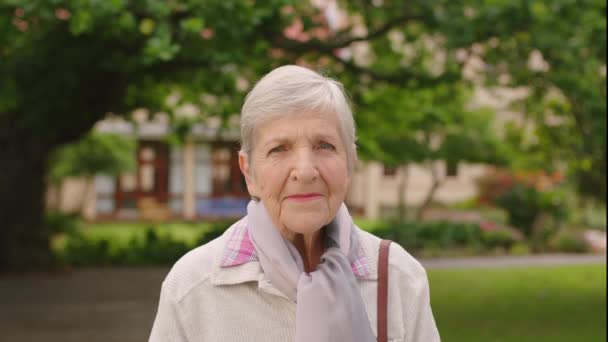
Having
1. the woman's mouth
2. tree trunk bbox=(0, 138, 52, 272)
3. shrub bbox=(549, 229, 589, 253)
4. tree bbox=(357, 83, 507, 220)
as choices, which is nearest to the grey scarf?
the woman's mouth

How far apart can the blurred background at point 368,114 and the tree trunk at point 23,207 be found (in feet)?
0.10

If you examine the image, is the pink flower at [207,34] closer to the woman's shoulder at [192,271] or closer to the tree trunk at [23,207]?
the woman's shoulder at [192,271]

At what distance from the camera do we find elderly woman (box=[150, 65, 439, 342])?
2.24 m

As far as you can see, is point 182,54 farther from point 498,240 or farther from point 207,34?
point 498,240

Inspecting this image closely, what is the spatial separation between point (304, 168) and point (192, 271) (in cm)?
44

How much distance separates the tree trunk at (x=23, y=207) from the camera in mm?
16625

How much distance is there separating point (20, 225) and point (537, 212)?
12.5 m

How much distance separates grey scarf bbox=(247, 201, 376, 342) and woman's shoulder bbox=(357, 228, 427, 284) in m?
0.07

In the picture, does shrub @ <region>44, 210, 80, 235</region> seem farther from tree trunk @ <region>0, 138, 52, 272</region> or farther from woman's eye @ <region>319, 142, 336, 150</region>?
woman's eye @ <region>319, 142, 336, 150</region>

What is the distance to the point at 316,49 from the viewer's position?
12.6 metres

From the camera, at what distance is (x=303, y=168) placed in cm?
225

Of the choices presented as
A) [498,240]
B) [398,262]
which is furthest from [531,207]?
[398,262]

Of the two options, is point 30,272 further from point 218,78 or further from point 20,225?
point 218,78

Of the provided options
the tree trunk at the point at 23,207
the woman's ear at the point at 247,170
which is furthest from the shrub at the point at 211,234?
the woman's ear at the point at 247,170
